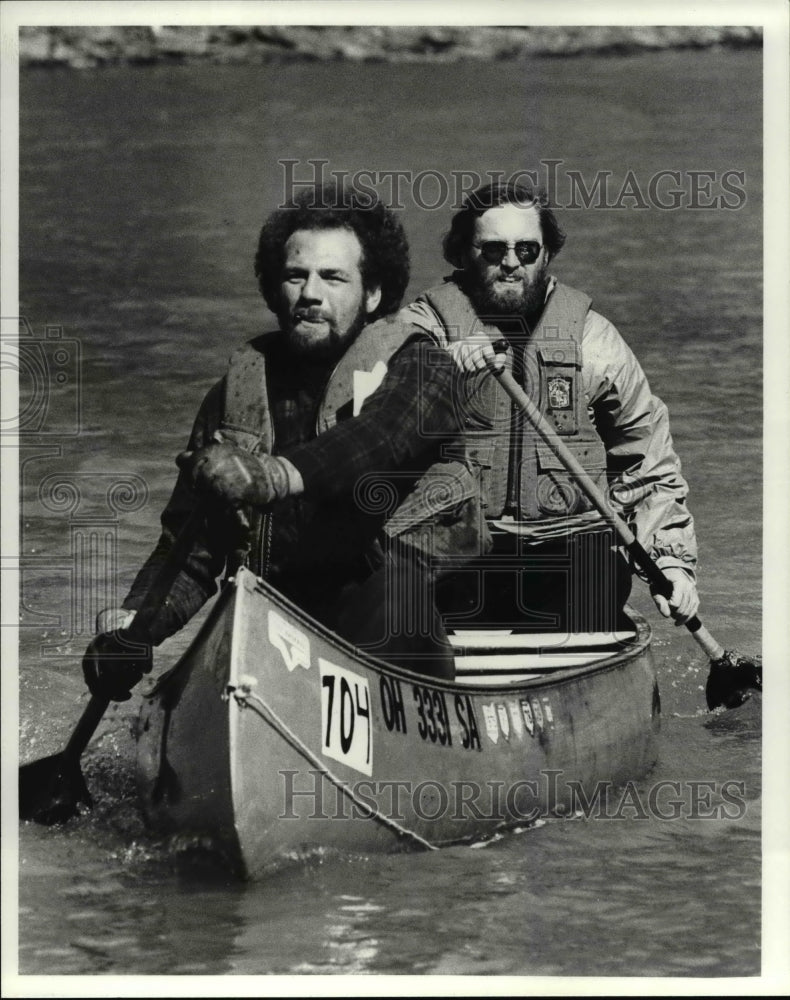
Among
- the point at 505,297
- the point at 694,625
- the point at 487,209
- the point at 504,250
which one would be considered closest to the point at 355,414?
the point at 505,297

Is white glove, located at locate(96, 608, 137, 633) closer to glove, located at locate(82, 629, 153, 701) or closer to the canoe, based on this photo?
glove, located at locate(82, 629, 153, 701)

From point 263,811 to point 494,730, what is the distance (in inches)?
39.1

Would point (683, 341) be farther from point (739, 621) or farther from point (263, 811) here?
point (263, 811)

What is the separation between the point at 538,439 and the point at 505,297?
554mm

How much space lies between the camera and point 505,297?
8320mm

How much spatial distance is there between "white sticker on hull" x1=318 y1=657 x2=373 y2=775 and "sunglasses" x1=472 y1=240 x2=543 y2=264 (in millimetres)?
1747

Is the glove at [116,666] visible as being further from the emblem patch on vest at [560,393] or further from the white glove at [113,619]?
the emblem patch on vest at [560,393]

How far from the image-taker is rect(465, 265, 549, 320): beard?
8312 mm

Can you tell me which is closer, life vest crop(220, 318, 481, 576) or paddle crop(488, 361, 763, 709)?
life vest crop(220, 318, 481, 576)

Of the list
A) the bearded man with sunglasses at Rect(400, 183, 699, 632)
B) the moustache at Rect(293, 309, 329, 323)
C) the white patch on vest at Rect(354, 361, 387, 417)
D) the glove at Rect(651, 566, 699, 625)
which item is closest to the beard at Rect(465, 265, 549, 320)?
the bearded man with sunglasses at Rect(400, 183, 699, 632)

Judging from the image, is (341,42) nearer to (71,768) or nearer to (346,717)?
(346,717)

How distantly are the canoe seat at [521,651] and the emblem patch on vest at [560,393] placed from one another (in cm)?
88

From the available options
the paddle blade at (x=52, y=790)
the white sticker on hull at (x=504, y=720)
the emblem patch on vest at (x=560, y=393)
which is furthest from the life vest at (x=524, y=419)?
the paddle blade at (x=52, y=790)

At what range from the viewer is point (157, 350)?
8.87 metres
